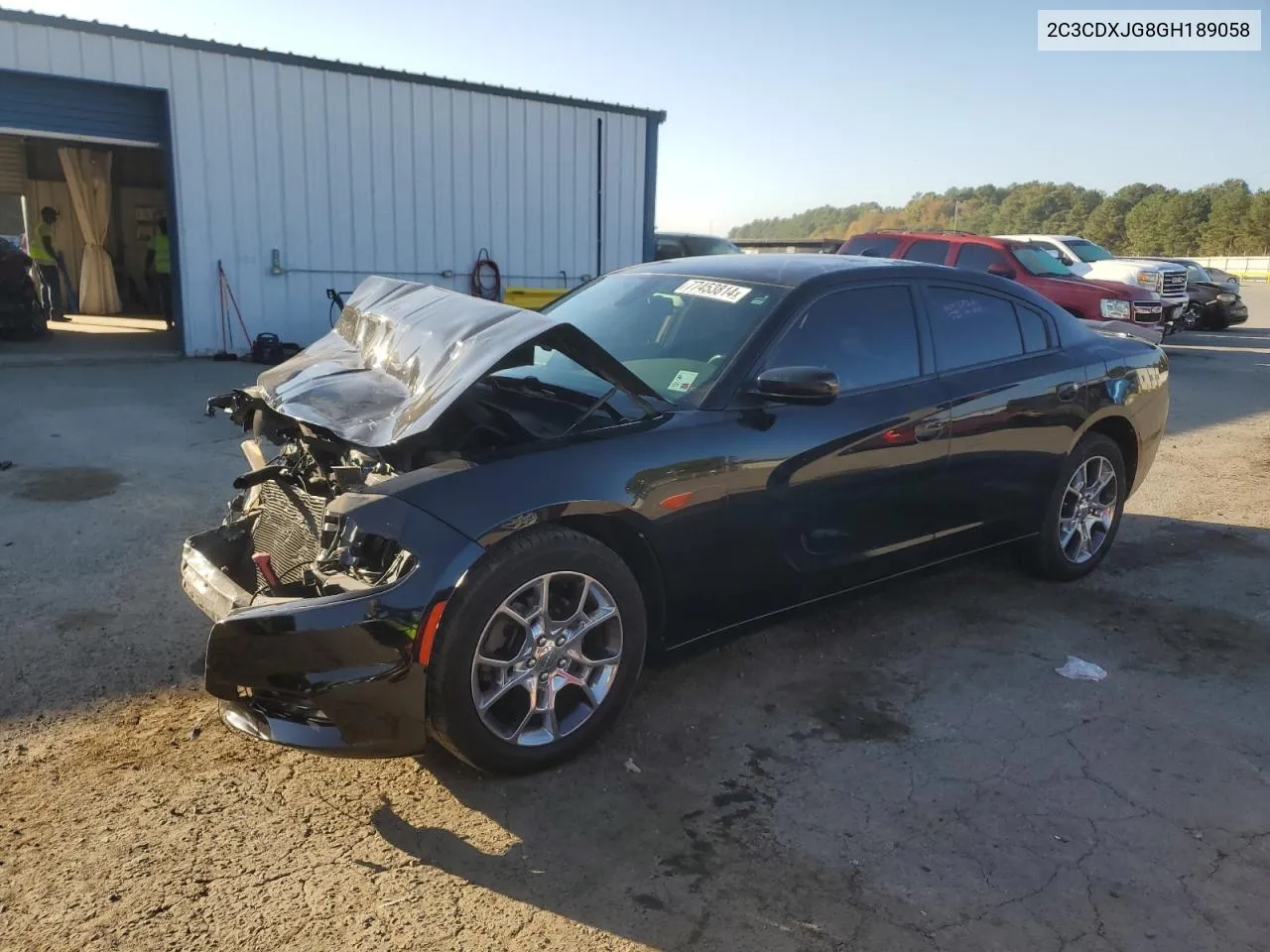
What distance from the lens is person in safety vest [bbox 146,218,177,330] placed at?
1531cm

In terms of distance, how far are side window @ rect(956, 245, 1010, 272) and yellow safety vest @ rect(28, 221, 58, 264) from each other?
15.4 metres

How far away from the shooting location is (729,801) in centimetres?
297

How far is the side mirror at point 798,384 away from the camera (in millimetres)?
3369

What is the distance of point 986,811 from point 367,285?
3.40 m

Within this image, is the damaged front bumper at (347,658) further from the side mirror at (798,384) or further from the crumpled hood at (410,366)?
the side mirror at (798,384)

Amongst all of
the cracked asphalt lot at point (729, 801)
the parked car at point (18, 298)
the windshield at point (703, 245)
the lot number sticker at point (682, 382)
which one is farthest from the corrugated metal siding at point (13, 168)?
the lot number sticker at point (682, 382)

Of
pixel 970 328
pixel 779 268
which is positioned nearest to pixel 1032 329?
pixel 970 328

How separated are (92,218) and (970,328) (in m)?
17.7

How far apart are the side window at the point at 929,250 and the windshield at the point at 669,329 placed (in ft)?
37.7

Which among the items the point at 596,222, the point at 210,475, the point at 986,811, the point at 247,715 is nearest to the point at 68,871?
the point at 247,715

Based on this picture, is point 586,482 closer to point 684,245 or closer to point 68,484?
point 68,484

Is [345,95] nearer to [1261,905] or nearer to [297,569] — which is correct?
[297,569]

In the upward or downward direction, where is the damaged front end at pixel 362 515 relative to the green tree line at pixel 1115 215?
downward

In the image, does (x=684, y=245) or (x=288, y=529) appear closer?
(x=288, y=529)
